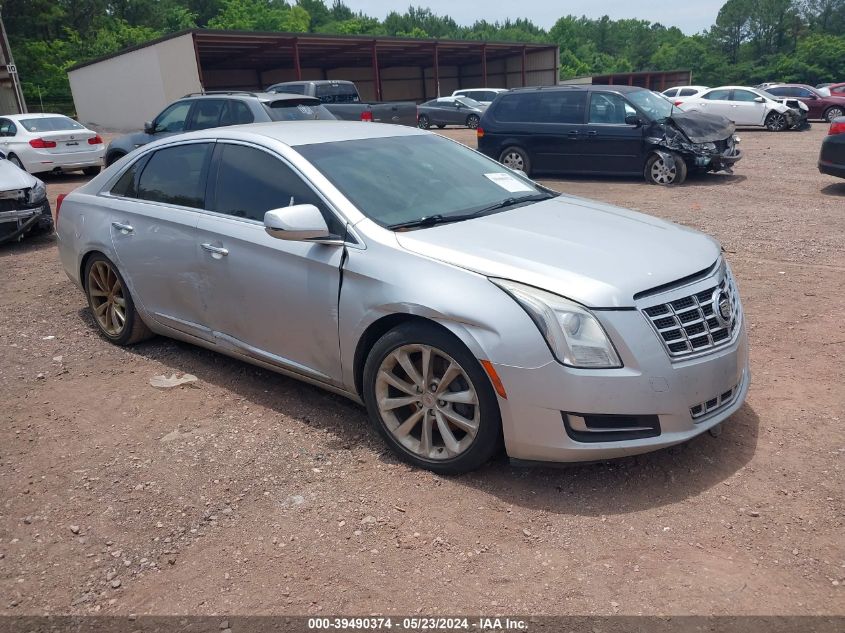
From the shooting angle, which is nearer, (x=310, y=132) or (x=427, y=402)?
(x=427, y=402)

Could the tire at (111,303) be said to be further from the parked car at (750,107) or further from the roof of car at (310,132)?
the parked car at (750,107)

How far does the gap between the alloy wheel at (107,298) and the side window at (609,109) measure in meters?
9.73

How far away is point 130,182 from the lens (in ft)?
16.9

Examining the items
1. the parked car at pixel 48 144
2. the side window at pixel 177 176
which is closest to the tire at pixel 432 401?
the side window at pixel 177 176

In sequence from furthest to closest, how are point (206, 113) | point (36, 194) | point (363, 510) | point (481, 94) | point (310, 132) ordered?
point (481, 94) → point (206, 113) → point (36, 194) → point (310, 132) → point (363, 510)

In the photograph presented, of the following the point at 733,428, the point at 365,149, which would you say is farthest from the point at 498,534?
the point at 365,149

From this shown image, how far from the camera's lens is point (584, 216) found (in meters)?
4.11

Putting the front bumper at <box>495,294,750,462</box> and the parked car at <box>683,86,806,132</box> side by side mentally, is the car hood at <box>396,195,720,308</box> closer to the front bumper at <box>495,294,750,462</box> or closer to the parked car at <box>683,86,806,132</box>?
the front bumper at <box>495,294,750,462</box>

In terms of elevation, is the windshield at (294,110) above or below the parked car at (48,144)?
above

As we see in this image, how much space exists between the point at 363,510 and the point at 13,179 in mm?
7851

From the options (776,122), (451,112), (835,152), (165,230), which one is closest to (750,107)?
(776,122)

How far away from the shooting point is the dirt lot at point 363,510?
107 inches

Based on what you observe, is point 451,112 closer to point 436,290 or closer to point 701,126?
point 701,126

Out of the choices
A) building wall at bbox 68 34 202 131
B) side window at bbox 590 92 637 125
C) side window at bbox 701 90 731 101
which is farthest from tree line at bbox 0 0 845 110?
side window at bbox 590 92 637 125
